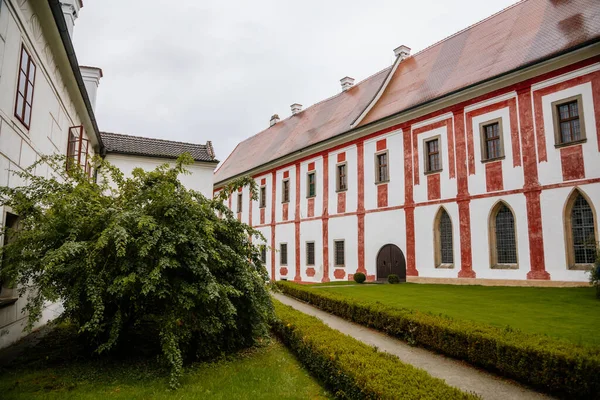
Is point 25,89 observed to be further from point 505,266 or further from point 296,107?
point 296,107

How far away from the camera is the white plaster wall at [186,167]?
2122cm

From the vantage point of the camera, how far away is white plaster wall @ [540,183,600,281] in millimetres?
13477

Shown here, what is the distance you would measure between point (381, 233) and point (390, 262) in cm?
144

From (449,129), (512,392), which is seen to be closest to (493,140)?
(449,129)

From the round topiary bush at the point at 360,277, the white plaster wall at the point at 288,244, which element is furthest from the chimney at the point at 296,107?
the round topiary bush at the point at 360,277

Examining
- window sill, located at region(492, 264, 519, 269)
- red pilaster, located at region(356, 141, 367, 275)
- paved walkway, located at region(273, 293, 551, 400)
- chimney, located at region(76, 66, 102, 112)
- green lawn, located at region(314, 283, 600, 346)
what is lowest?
paved walkway, located at region(273, 293, 551, 400)

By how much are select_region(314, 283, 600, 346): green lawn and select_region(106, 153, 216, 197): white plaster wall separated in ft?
35.3

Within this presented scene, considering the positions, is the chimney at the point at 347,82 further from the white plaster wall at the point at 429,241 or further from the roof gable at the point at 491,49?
the white plaster wall at the point at 429,241

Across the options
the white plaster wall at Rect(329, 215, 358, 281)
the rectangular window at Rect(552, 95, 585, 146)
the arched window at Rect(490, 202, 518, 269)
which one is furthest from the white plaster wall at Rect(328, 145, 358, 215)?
the rectangular window at Rect(552, 95, 585, 146)

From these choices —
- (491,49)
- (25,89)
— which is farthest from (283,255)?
(25,89)

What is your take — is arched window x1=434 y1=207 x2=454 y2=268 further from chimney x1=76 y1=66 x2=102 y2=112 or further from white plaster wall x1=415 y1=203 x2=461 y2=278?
chimney x1=76 y1=66 x2=102 y2=112

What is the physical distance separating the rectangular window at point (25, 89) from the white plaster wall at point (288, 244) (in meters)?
19.2

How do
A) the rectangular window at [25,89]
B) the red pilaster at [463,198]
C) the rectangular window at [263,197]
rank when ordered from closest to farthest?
the rectangular window at [25,89] → the red pilaster at [463,198] → the rectangular window at [263,197]

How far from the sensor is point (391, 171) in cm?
2020
